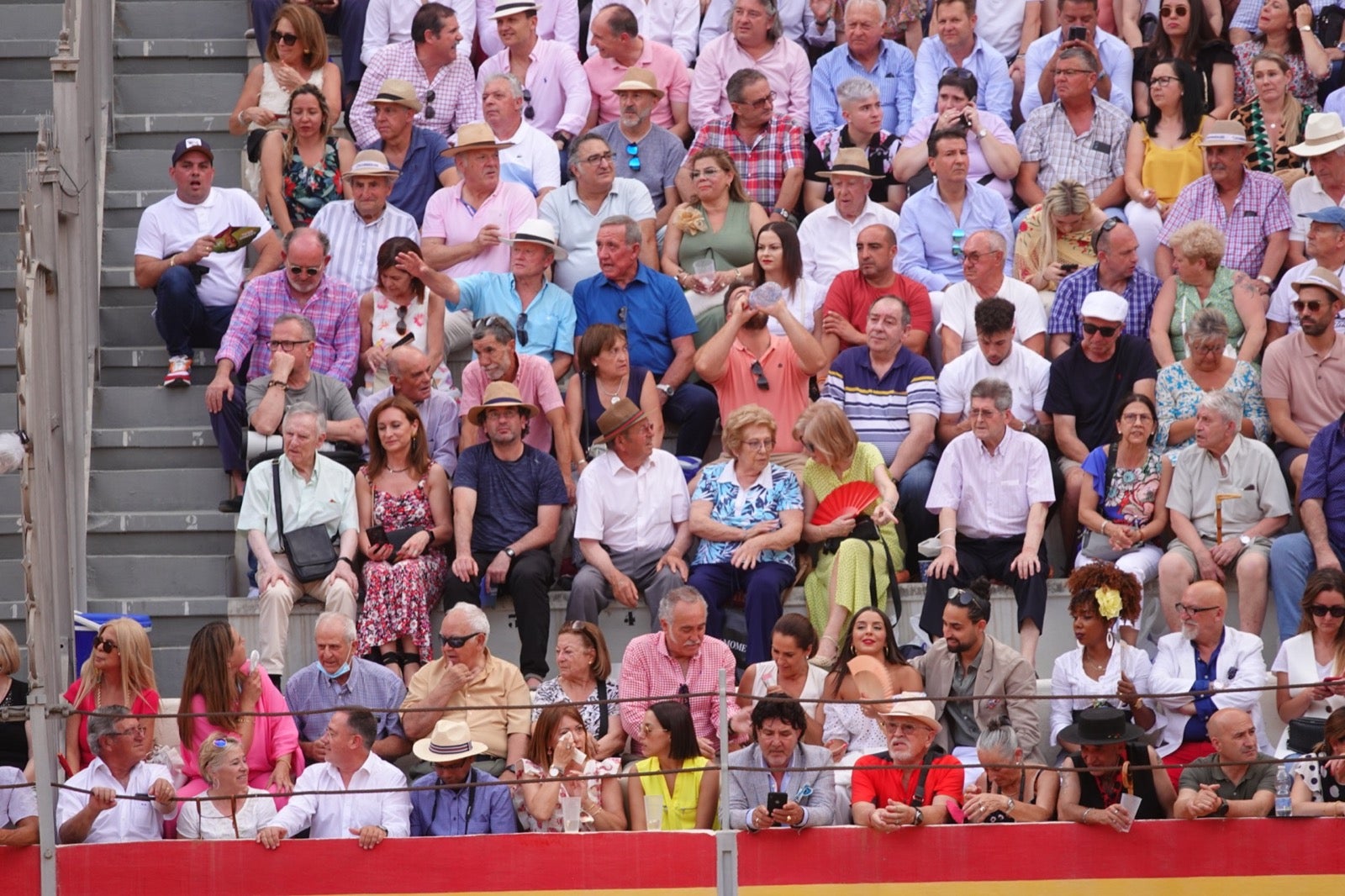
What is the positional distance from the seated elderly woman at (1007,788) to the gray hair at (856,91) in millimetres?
4651

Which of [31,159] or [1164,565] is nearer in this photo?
[1164,565]

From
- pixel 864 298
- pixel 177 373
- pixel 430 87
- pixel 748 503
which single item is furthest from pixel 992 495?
pixel 430 87

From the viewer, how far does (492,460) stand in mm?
11266

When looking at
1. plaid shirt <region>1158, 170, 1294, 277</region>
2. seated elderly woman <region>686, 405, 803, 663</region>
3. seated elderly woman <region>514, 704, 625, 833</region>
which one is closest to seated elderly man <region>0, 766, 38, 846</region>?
seated elderly woman <region>514, 704, 625, 833</region>

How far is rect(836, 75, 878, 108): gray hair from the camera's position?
13.2 m

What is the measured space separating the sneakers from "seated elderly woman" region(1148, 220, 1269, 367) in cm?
521

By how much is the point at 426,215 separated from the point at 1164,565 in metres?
4.64

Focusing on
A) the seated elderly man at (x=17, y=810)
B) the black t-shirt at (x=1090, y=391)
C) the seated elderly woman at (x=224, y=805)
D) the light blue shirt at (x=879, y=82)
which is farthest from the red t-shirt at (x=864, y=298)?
the seated elderly man at (x=17, y=810)

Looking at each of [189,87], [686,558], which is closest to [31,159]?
[189,87]

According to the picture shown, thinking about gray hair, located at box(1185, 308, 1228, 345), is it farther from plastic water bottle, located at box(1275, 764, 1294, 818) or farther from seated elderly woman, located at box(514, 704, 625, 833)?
seated elderly woman, located at box(514, 704, 625, 833)

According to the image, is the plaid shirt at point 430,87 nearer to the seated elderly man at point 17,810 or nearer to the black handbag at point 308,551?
the black handbag at point 308,551

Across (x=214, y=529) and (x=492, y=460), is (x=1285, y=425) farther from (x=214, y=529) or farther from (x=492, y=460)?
(x=214, y=529)

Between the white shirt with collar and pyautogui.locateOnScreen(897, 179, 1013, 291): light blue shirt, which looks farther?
pyautogui.locateOnScreen(897, 179, 1013, 291): light blue shirt

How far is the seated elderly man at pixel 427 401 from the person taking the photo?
1156 cm
